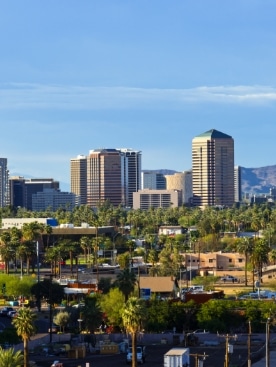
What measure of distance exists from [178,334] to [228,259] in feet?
280

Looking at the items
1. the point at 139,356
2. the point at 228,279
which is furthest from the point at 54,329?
the point at 228,279

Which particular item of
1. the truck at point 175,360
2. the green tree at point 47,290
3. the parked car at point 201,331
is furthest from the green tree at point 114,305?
the truck at point 175,360

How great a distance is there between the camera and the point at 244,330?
103188 millimetres

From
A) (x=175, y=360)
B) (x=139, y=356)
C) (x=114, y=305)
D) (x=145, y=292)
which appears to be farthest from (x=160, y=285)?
(x=175, y=360)

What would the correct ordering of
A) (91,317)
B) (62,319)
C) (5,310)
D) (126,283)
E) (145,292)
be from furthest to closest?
1. (145,292)
2. (5,310)
3. (126,283)
4. (62,319)
5. (91,317)

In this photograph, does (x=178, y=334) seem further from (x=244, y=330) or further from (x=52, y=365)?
(x=52, y=365)

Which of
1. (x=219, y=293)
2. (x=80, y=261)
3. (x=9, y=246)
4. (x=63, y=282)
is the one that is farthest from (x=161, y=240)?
(x=219, y=293)

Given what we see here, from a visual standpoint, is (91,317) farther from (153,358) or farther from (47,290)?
(47,290)

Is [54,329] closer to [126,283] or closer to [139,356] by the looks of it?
[126,283]

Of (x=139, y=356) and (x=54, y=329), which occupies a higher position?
(x=54, y=329)

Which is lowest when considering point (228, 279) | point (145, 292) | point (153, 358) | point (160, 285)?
point (153, 358)

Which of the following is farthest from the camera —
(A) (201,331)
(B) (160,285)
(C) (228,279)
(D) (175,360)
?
(C) (228,279)

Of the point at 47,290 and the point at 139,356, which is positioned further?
the point at 47,290

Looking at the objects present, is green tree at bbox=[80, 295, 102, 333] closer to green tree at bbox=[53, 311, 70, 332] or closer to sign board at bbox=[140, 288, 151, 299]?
green tree at bbox=[53, 311, 70, 332]
